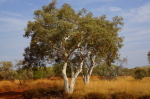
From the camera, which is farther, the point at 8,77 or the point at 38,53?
the point at 8,77

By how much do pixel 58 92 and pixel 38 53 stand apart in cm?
463

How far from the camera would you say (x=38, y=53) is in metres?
18.4

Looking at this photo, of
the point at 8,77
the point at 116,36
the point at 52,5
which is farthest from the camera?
the point at 8,77

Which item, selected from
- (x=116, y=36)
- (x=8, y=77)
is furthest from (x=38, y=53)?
(x=8, y=77)

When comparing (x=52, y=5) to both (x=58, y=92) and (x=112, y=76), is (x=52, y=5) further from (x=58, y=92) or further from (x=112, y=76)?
(x=112, y=76)

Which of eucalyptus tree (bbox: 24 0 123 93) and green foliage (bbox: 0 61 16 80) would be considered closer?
eucalyptus tree (bbox: 24 0 123 93)

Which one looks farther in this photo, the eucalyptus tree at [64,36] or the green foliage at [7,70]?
the green foliage at [7,70]

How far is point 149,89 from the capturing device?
14836 mm

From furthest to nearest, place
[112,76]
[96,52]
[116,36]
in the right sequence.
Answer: [112,76], [116,36], [96,52]

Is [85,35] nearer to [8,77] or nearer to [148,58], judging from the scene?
[148,58]

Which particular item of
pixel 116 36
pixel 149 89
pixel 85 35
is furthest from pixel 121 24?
pixel 149 89

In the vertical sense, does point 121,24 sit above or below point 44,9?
below

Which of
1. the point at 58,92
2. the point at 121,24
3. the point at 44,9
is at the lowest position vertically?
the point at 58,92

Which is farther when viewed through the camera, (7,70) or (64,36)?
(7,70)
